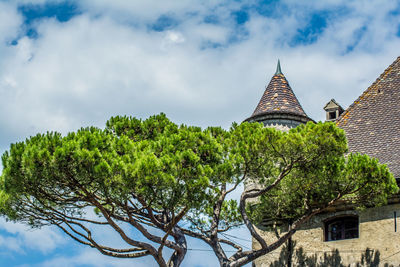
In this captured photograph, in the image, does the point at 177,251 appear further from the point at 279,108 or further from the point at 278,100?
the point at 278,100

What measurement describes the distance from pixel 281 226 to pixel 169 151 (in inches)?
205

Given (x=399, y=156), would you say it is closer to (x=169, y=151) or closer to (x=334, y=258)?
(x=334, y=258)

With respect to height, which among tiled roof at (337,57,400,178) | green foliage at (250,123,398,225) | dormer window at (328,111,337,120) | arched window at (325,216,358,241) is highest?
dormer window at (328,111,337,120)

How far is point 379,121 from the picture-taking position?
20.8 metres

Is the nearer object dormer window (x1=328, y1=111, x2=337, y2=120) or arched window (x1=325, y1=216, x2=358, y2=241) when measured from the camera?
arched window (x1=325, y1=216, x2=358, y2=241)

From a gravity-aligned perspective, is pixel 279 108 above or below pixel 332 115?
below

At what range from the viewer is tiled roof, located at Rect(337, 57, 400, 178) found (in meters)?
19.5

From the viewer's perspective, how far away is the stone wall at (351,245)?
18250mm

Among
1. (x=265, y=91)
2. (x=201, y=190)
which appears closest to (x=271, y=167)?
(x=201, y=190)

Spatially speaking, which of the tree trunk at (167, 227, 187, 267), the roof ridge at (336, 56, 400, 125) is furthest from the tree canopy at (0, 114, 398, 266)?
the roof ridge at (336, 56, 400, 125)

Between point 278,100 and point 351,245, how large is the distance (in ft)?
20.2

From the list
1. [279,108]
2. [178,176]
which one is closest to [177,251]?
[178,176]

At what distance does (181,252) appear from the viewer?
696 inches

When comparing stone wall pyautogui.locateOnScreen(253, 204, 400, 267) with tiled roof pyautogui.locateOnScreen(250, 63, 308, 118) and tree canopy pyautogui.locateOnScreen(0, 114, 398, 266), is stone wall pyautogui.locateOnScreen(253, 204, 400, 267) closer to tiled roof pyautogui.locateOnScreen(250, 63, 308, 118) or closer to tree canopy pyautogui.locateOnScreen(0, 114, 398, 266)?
tree canopy pyautogui.locateOnScreen(0, 114, 398, 266)
